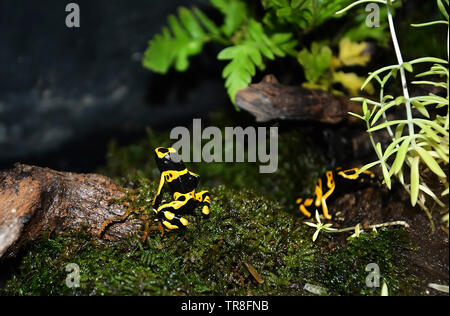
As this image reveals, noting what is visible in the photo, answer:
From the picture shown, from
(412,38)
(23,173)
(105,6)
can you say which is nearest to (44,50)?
(105,6)

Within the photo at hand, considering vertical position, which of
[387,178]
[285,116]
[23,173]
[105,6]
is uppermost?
[105,6]

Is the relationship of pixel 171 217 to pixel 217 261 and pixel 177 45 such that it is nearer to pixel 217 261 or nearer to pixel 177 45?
pixel 217 261

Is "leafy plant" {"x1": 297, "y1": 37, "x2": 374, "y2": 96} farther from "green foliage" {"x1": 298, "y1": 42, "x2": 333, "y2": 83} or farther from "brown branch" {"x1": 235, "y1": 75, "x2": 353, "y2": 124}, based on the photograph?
"brown branch" {"x1": 235, "y1": 75, "x2": 353, "y2": 124}

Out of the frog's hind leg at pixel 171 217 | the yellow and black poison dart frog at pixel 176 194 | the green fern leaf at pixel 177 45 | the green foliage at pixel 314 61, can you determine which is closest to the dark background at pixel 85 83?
the green fern leaf at pixel 177 45

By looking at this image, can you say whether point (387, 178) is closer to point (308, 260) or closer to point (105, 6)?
point (308, 260)

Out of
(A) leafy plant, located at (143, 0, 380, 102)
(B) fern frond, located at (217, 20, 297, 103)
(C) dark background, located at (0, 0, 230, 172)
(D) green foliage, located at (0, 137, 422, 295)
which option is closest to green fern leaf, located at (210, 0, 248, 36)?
(A) leafy plant, located at (143, 0, 380, 102)

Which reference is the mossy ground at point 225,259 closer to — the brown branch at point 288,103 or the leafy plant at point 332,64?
the brown branch at point 288,103
